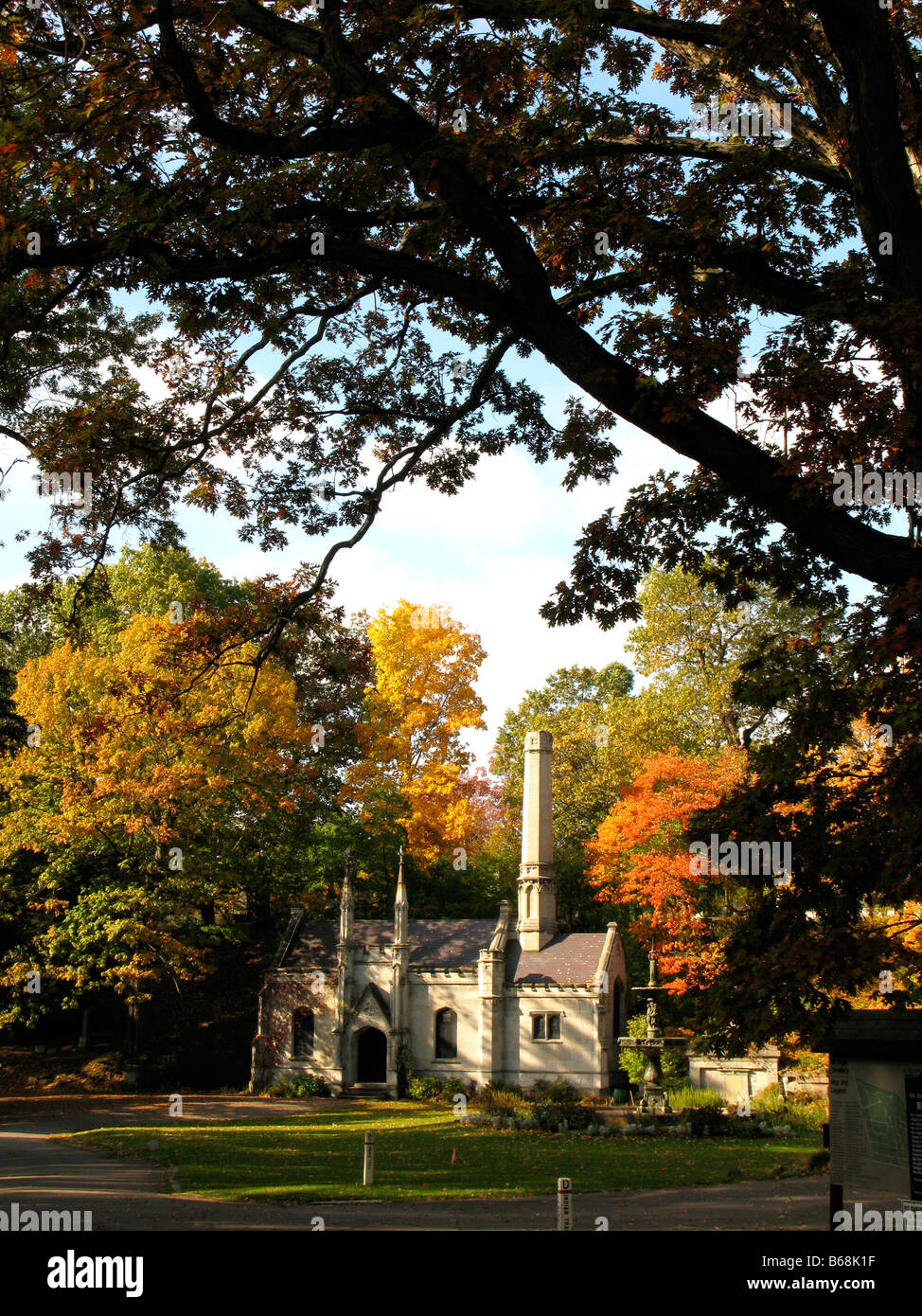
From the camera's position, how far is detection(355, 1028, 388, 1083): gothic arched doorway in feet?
132

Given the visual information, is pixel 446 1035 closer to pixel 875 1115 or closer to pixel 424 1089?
pixel 424 1089

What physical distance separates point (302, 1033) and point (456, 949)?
6427mm

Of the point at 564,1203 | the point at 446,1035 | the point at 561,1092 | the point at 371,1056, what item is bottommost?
the point at 561,1092

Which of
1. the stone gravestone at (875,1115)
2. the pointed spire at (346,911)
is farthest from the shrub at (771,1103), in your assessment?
the stone gravestone at (875,1115)

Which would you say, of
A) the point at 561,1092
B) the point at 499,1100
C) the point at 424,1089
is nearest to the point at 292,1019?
the point at 424,1089

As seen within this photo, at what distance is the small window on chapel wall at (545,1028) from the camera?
39375 millimetres

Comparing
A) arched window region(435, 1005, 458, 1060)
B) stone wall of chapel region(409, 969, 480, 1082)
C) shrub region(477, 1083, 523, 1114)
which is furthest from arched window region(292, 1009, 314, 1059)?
shrub region(477, 1083, 523, 1114)

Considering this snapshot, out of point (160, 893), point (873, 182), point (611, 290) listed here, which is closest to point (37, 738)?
point (160, 893)

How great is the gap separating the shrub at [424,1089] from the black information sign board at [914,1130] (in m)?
31.0

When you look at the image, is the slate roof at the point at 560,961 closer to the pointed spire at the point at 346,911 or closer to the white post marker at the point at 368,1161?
the pointed spire at the point at 346,911

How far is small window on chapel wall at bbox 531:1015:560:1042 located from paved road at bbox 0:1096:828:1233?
825 inches

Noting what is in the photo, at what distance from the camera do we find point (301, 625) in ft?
42.1

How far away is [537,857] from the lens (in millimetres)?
43125

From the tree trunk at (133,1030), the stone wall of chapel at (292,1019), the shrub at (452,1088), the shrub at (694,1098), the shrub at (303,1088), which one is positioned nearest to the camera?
the shrub at (694,1098)
